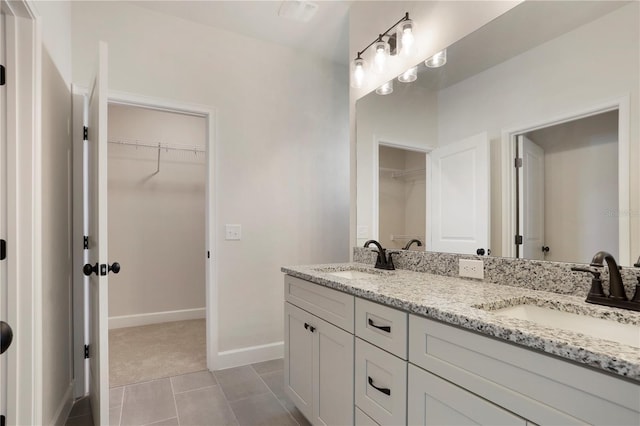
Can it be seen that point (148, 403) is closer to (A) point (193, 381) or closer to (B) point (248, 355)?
(A) point (193, 381)

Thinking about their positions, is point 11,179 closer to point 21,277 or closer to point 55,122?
point 21,277

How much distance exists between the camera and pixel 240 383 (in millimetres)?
2352

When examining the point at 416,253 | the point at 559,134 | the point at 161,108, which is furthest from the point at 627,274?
the point at 161,108

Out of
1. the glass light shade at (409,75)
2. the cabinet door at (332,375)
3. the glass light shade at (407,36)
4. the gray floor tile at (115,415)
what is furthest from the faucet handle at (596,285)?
the gray floor tile at (115,415)

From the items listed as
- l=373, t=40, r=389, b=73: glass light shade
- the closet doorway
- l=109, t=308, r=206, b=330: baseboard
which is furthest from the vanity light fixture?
l=109, t=308, r=206, b=330: baseboard

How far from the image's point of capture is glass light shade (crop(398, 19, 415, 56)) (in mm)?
1874

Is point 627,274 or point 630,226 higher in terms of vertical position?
point 630,226

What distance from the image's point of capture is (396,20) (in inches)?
81.6

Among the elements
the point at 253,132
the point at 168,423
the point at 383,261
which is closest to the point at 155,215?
the point at 253,132

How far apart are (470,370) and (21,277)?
1.71m

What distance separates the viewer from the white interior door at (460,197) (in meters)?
1.59

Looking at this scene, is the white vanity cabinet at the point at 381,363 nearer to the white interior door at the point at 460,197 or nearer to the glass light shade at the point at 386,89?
the white interior door at the point at 460,197

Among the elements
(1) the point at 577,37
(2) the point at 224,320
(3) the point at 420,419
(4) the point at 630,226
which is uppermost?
(1) the point at 577,37

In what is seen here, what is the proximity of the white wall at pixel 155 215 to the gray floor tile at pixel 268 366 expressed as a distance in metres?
1.63
